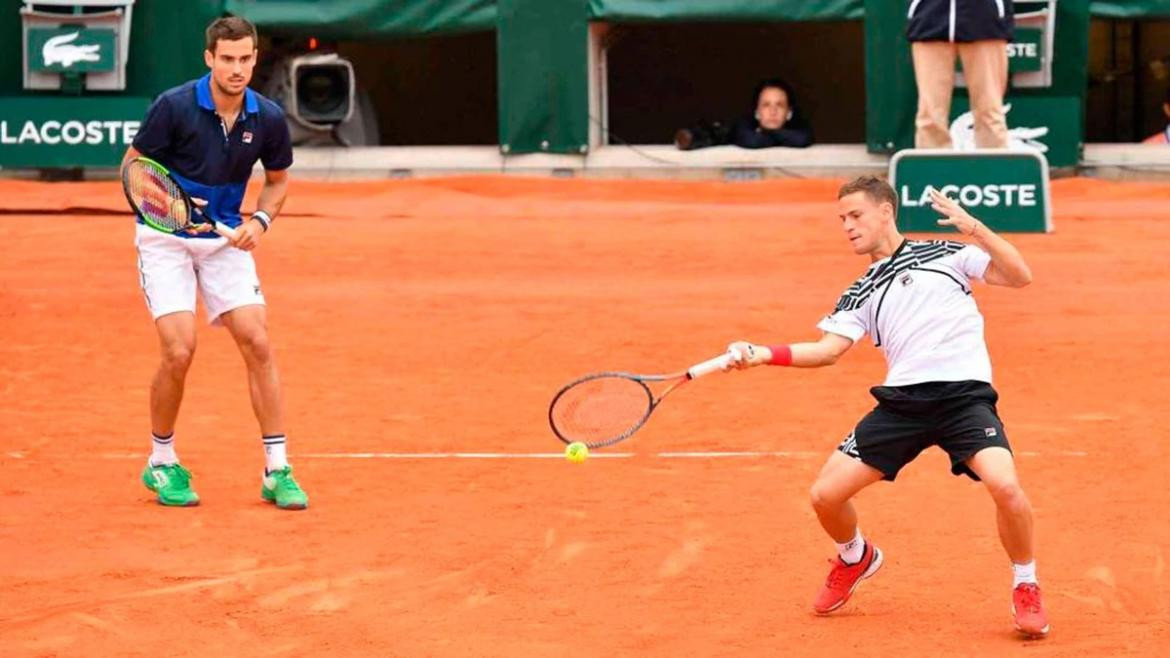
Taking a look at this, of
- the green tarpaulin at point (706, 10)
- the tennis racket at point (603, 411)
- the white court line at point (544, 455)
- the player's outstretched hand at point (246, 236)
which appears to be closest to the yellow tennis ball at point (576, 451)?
the tennis racket at point (603, 411)

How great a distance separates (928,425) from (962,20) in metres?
9.25

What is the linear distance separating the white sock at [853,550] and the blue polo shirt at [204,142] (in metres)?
3.23


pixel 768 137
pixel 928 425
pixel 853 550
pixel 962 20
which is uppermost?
pixel 962 20

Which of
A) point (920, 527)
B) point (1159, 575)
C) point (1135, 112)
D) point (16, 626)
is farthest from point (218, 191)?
point (1135, 112)

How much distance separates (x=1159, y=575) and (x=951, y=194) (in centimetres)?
780

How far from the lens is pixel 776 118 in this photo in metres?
19.0

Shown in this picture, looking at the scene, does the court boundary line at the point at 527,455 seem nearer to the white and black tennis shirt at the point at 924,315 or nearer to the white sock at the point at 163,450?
the white sock at the point at 163,450

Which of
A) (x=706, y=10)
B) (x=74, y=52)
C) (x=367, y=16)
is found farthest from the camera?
(x=367, y=16)

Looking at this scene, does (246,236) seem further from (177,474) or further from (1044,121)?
(1044,121)

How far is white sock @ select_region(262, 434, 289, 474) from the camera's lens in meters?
9.20

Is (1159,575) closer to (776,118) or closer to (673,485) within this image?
(673,485)

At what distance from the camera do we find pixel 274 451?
30.2ft

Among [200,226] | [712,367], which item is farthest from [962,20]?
[712,367]

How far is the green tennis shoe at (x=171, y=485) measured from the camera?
9320 millimetres
